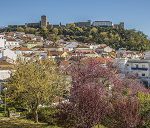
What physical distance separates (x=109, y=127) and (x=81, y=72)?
1500 centimetres

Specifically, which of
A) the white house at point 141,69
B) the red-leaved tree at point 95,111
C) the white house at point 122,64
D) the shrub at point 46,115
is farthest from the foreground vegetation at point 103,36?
the red-leaved tree at point 95,111

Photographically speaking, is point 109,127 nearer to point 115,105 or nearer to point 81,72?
point 115,105

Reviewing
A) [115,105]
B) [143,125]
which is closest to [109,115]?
[115,105]

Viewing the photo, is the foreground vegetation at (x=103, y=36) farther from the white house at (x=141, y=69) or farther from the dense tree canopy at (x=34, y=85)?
the dense tree canopy at (x=34, y=85)

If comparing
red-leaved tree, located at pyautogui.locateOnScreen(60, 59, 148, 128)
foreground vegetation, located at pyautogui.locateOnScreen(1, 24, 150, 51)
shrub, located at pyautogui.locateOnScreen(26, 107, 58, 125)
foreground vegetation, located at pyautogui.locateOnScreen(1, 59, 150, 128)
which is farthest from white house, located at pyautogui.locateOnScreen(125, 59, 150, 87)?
foreground vegetation, located at pyautogui.locateOnScreen(1, 24, 150, 51)

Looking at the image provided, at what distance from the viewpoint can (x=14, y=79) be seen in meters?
37.6

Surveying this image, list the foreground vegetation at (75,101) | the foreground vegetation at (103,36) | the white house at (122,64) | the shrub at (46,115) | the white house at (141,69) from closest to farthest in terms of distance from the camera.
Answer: the foreground vegetation at (75,101) → the shrub at (46,115) → the white house at (141,69) → the white house at (122,64) → the foreground vegetation at (103,36)

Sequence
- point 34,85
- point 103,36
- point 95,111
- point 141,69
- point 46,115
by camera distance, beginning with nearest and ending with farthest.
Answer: point 95,111 < point 34,85 < point 46,115 < point 141,69 < point 103,36

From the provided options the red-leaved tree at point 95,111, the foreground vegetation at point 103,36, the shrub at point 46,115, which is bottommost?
the shrub at point 46,115

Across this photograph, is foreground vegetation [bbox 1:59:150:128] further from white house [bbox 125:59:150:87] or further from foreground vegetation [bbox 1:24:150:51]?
foreground vegetation [bbox 1:24:150:51]

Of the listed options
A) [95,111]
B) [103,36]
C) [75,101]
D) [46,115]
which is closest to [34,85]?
[46,115]

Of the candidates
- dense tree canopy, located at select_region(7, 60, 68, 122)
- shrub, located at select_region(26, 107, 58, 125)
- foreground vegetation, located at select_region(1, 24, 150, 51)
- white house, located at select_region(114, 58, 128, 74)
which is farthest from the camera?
foreground vegetation, located at select_region(1, 24, 150, 51)

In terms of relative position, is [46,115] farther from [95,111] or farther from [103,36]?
[103,36]

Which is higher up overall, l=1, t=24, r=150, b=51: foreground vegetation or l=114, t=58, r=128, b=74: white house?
l=1, t=24, r=150, b=51: foreground vegetation
